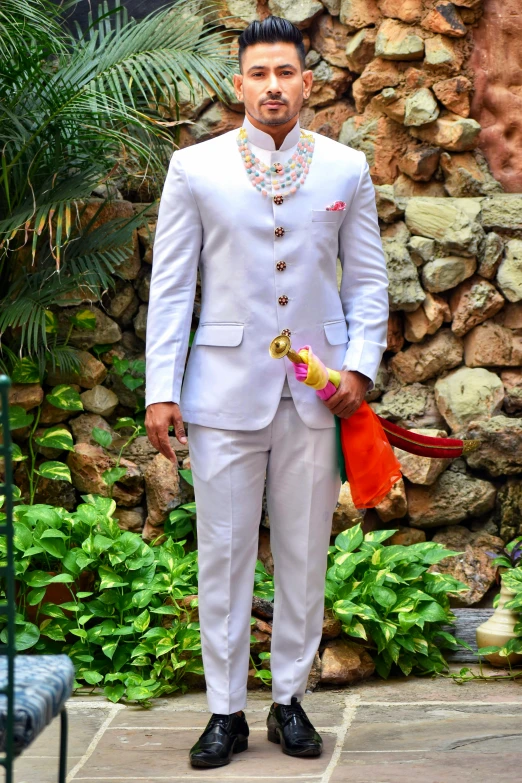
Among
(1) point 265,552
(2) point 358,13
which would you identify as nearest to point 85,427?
(1) point 265,552

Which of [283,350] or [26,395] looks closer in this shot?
[283,350]

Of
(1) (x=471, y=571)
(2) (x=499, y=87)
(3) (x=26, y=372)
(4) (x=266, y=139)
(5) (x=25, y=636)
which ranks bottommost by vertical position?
(5) (x=25, y=636)

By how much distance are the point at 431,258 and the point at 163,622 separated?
1967 millimetres

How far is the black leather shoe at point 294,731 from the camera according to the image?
2801mm

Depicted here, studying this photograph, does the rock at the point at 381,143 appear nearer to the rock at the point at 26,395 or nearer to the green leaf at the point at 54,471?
the rock at the point at 26,395

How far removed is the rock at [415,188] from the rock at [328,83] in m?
0.51

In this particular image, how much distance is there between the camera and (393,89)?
4559 millimetres

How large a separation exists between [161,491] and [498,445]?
143 cm

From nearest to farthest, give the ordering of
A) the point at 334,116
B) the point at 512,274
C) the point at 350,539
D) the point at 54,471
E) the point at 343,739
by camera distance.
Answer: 1. the point at 343,739
2. the point at 350,539
3. the point at 54,471
4. the point at 512,274
5. the point at 334,116

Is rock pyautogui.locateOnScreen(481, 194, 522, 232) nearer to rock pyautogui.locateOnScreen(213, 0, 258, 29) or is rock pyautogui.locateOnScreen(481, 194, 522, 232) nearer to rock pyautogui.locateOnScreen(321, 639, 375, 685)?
rock pyautogui.locateOnScreen(213, 0, 258, 29)

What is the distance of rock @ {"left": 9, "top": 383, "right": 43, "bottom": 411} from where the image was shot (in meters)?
4.36

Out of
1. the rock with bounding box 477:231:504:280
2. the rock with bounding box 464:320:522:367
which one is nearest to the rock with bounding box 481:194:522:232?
the rock with bounding box 477:231:504:280


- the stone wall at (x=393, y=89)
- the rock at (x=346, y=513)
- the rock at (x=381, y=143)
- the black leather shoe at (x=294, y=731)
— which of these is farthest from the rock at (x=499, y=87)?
the black leather shoe at (x=294, y=731)

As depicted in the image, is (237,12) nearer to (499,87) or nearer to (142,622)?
(499,87)
